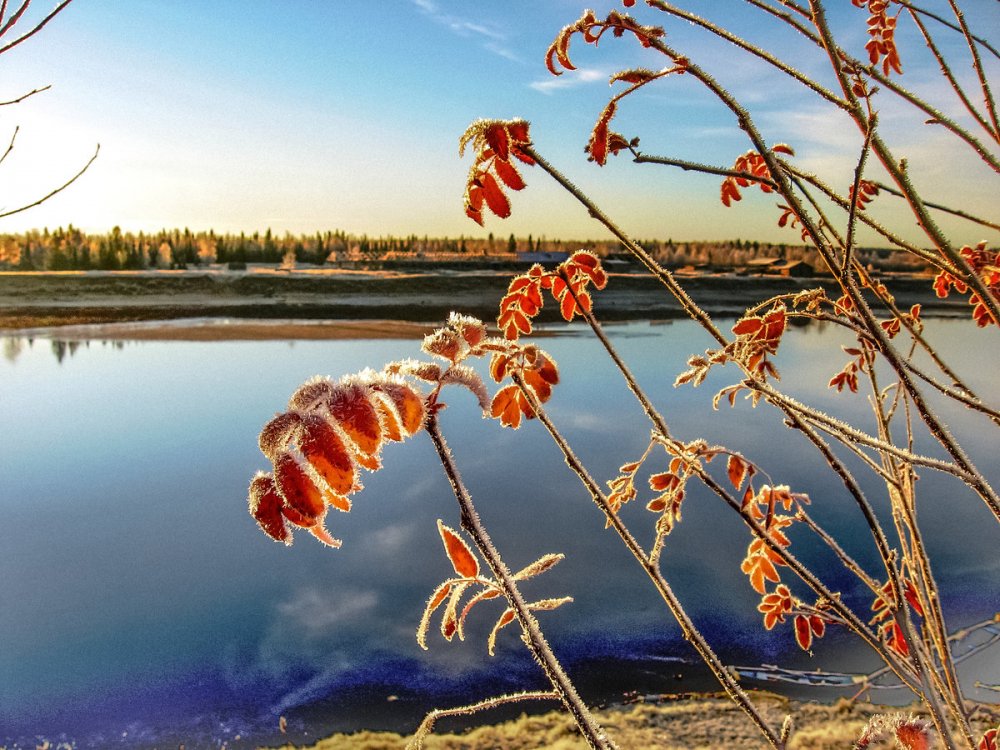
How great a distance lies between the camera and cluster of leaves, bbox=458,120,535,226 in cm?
105

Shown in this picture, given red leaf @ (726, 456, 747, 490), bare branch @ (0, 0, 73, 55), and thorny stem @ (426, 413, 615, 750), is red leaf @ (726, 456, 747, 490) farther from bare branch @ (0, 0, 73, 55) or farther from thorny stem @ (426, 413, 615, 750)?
bare branch @ (0, 0, 73, 55)

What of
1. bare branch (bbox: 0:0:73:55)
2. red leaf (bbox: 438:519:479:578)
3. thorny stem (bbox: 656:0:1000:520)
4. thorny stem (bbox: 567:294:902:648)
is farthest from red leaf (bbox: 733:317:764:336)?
bare branch (bbox: 0:0:73:55)

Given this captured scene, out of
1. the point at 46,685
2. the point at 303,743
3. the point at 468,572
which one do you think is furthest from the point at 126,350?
the point at 468,572

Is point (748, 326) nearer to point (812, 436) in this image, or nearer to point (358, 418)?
point (812, 436)

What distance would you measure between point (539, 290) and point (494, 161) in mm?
482

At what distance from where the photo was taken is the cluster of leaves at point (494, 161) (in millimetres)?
1052

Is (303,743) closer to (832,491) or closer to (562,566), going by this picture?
(562,566)

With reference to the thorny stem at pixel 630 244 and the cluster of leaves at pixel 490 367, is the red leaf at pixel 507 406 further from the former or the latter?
the thorny stem at pixel 630 244

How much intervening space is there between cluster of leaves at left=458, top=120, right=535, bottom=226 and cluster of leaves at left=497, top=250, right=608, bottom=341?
1.18 feet

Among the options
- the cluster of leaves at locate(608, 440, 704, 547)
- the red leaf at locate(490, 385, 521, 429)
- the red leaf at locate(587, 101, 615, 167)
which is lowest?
the cluster of leaves at locate(608, 440, 704, 547)

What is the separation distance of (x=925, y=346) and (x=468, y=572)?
1.40m

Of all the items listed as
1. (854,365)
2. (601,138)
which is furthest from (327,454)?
(854,365)

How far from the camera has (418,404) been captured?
68 cm

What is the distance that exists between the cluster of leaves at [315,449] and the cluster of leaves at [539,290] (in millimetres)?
897
